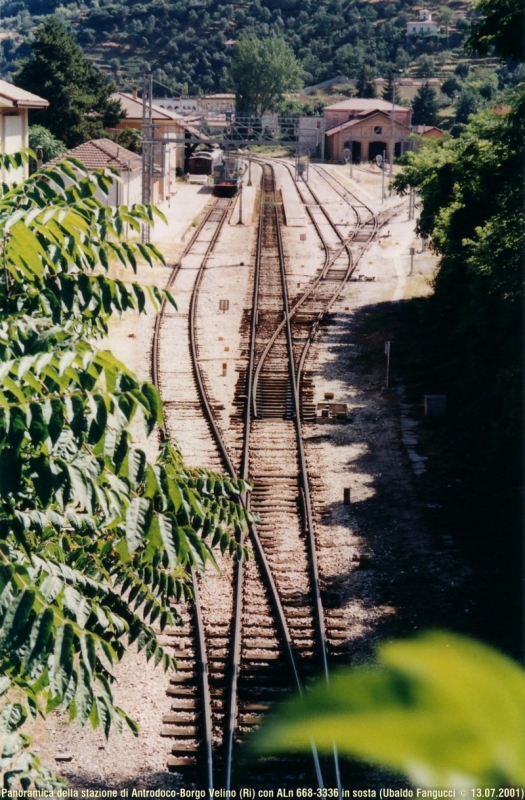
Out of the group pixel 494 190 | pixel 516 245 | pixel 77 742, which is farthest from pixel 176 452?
pixel 494 190

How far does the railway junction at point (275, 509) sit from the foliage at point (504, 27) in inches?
283

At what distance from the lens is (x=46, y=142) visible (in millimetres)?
47938

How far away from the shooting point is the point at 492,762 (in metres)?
0.53

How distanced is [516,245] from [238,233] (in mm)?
31630

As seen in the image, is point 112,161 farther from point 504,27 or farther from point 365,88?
point 365,88

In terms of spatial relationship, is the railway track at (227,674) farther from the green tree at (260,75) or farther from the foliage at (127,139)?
the green tree at (260,75)

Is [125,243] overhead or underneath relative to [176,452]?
overhead

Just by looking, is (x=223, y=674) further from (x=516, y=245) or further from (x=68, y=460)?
(x=516, y=245)

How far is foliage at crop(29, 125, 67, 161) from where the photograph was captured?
4747 cm

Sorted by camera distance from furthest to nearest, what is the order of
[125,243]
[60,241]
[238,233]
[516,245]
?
[238,233] → [516,245] → [125,243] → [60,241]

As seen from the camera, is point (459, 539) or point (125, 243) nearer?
point (125, 243)

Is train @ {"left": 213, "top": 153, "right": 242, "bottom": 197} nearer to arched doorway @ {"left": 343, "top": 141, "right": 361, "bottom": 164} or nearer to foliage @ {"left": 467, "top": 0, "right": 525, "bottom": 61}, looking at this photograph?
→ arched doorway @ {"left": 343, "top": 141, "right": 361, "bottom": 164}

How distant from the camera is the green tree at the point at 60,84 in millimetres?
53875

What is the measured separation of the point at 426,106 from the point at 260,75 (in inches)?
1106
